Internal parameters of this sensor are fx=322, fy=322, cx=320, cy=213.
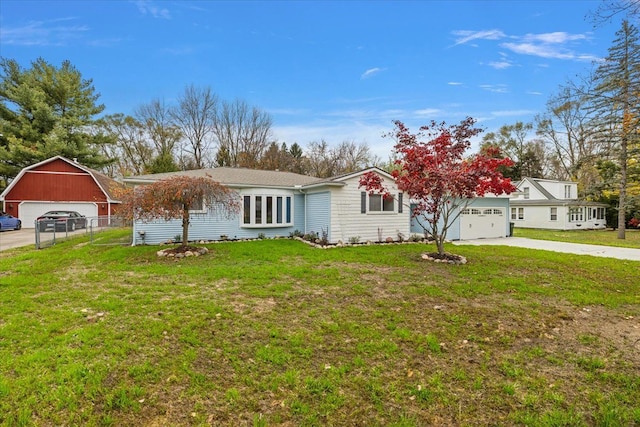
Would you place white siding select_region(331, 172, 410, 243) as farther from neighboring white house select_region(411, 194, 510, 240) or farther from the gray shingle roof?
neighboring white house select_region(411, 194, 510, 240)

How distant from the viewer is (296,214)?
1516 centimetres

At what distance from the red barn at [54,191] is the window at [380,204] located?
18842 mm

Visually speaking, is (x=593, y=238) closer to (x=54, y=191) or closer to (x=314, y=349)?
(x=314, y=349)

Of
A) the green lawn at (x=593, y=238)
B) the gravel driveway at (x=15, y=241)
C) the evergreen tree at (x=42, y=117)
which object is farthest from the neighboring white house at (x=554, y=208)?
the evergreen tree at (x=42, y=117)

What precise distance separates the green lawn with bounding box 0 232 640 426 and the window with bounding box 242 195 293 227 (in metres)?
6.23

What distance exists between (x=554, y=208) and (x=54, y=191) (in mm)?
38358

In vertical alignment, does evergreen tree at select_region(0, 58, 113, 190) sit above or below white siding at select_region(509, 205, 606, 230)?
above

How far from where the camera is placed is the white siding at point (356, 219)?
43.8 feet

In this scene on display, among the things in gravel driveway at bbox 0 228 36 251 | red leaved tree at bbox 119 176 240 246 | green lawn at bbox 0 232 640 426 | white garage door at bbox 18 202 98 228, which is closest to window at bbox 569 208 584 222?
green lawn at bbox 0 232 640 426

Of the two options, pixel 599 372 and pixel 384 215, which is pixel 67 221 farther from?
pixel 599 372

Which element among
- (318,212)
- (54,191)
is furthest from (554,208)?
(54,191)

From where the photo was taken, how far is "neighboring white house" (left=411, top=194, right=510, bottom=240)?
17.0 m

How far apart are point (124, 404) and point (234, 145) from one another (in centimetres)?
3277

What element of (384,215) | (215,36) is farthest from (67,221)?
(384,215)
